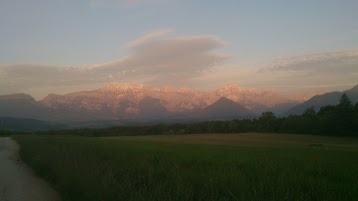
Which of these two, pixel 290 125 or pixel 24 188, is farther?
pixel 290 125

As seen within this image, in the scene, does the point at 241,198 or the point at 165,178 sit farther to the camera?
the point at 165,178

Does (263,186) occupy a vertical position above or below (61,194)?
above

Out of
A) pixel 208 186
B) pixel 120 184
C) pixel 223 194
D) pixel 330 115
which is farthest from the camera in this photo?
pixel 330 115

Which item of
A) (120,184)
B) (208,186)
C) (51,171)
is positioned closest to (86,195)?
(120,184)

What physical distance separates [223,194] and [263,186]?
1.17 m

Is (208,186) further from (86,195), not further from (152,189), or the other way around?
(86,195)

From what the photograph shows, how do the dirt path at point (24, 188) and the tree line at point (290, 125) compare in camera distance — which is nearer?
→ the dirt path at point (24, 188)

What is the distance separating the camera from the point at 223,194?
1125 cm

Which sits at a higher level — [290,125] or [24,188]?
[24,188]

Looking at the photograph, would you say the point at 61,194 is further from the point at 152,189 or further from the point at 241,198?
the point at 241,198

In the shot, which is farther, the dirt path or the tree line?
the tree line

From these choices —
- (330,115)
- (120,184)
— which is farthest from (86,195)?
(330,115)

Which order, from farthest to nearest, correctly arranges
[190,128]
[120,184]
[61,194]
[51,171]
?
[190,128], [51,171], [61,194], [120,184]

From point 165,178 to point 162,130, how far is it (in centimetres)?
11648
